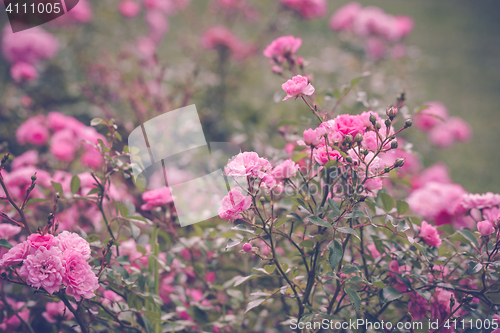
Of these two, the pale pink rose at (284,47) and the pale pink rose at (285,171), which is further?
the pale pink rose at (284,47)

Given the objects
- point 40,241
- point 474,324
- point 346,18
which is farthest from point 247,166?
point 346,18

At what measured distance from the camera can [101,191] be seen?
2.76ft

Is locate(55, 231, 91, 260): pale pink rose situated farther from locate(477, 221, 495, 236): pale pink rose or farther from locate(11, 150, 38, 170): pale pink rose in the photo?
locate(477, 221, 495, 236): pale pink rose

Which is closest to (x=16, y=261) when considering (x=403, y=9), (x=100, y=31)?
(x=100, y=31)

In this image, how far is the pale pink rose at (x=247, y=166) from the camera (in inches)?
24.7

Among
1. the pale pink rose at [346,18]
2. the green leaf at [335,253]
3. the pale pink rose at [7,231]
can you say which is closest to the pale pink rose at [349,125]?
the green leaf at [335,253]

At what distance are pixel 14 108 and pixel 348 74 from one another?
188 centimetres

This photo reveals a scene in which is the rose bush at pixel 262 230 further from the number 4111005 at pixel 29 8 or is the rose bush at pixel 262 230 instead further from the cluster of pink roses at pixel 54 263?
the number 4111005 at pixel 29 8

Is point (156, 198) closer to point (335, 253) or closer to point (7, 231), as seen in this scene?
point (7, 231)

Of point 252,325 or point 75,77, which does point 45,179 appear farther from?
point 75,77

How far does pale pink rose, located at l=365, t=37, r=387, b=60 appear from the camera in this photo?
6.36 feet

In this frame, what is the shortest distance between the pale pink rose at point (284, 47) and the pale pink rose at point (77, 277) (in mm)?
734

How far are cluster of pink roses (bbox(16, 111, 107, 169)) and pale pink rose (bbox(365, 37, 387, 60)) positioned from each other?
161cm

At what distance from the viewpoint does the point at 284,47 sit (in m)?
0.96
